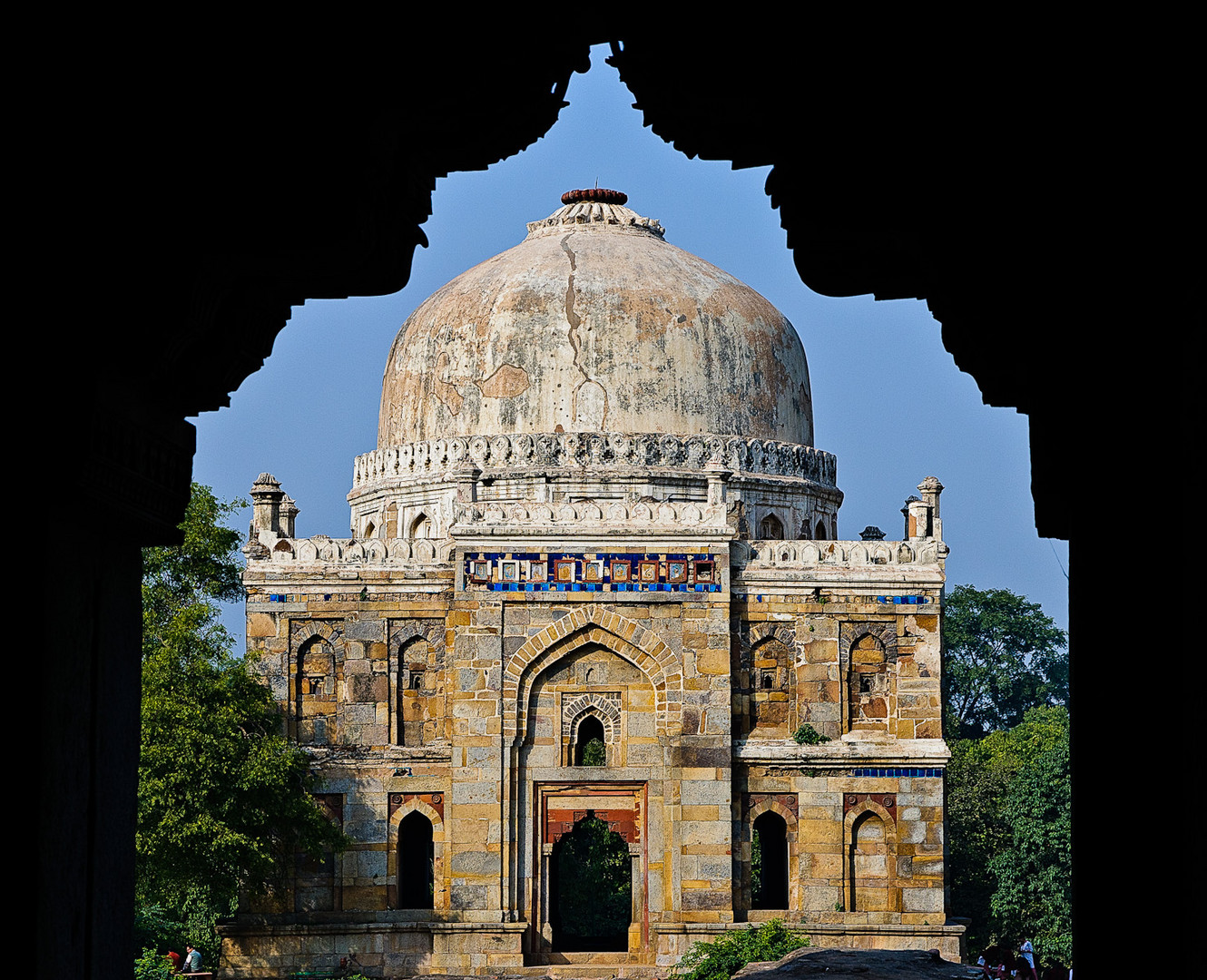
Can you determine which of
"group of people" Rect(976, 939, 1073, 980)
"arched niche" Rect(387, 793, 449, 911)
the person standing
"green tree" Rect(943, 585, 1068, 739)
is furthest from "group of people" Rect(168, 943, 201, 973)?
"green tree" Rect(943, 585, 1068, 739)

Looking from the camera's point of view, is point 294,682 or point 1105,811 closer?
point 1105,811

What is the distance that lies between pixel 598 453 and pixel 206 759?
6529 mm

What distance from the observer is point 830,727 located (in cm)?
2022

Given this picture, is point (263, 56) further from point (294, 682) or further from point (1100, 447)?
point (294, 682)

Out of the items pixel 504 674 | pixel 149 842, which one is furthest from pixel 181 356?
pixel 504 674

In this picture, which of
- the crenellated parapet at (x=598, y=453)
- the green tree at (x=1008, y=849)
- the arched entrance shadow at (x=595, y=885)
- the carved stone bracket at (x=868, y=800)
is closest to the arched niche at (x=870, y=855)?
the carved stone bracket at (x=868, y=800)

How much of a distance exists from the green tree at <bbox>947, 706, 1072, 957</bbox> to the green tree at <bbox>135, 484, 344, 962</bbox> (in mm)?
10397

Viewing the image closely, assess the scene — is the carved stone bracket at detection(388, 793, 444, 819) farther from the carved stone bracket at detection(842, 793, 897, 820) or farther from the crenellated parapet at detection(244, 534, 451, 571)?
the carved stone bracket at detection(842, 793, 897, 820)

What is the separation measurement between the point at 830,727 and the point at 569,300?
6.46 meters

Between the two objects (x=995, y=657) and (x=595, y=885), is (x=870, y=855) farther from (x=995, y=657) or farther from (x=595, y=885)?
(x=995, y=657)

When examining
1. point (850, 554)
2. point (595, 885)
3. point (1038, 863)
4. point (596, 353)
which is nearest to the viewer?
point (850, 554)

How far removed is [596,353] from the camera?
2267cm

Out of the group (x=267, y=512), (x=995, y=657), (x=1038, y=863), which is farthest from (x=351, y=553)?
(x=995, y=657)

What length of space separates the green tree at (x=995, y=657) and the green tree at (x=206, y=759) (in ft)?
97.3
